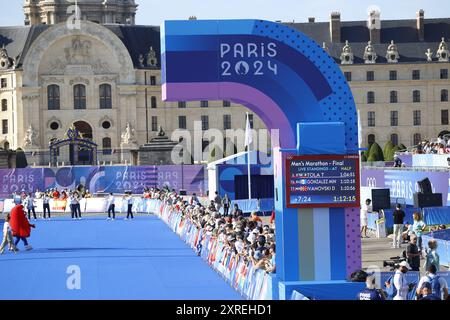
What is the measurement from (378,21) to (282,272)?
86.0 metres

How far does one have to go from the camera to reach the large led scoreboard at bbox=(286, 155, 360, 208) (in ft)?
71.9

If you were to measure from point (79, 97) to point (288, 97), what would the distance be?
3259 inches

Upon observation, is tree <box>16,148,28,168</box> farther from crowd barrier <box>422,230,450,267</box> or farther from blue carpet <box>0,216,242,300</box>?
crowd barrier <box>422,230,450,267</box>

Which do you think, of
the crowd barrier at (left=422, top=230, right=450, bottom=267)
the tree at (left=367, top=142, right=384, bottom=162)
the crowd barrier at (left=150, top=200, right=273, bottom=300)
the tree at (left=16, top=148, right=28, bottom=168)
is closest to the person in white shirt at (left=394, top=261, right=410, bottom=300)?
the crowd barrier at (left=150, top=200, right=273, bottom=300)

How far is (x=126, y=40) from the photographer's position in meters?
105

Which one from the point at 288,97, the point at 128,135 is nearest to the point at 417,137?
the point at 128,135

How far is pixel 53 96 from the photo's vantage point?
103 m

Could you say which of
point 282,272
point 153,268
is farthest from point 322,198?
point 153,268

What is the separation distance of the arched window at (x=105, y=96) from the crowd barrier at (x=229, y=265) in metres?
62.0

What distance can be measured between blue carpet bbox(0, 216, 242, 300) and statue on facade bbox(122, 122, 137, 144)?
5517cm

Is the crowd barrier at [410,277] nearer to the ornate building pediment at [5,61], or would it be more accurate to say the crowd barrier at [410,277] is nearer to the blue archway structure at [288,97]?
the blue archway structure at [288,97]

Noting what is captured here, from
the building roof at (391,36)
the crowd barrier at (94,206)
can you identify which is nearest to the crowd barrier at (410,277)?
the crowd barrier at (94,206)

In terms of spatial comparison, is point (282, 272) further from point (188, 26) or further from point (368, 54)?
point (368, 54)

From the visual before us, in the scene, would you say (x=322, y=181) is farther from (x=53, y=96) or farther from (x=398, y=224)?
(x=53, y=96)
